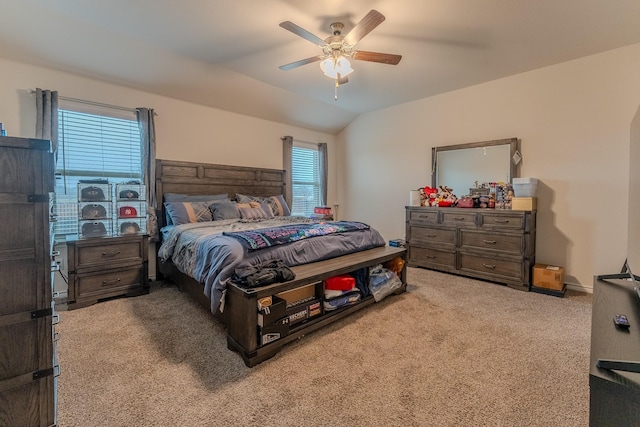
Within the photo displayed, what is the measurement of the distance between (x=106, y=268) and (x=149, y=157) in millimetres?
1445

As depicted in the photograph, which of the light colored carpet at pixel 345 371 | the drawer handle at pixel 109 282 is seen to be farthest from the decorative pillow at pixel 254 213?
the drawer handle at pixel 109 282

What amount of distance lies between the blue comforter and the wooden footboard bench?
0.10m

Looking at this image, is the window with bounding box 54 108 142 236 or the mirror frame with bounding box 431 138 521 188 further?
the mirror frame with bounding box 431 138 521 188

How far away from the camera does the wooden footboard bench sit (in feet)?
6.35

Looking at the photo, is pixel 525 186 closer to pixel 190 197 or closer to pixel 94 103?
pixel 190 197

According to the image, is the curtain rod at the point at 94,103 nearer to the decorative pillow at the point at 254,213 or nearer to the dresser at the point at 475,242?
the decorative pillow at the point at 254,213

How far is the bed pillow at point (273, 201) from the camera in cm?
440

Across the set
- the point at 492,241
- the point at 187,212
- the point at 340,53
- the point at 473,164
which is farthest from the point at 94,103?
the point at 492,241

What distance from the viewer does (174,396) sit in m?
1.65

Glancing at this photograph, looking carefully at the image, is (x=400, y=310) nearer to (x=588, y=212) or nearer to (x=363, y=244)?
(x=363, y=244)

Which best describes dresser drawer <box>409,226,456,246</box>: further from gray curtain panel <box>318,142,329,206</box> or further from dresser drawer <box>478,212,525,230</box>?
gray curtain panel <box>318,142,329,206</box>

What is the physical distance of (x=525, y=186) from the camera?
357 cm

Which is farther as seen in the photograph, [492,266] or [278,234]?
[492,266]

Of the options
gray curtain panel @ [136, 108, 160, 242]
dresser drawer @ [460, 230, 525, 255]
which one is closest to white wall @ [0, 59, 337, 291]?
gray curtain panel @ [136, 108, 160, 242]
